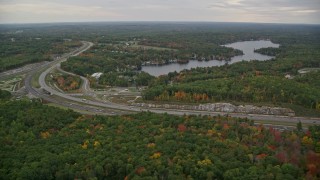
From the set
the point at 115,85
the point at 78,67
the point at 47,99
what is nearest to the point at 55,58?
the point at 78,67

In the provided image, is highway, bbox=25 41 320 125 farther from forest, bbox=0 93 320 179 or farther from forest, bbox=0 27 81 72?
forest, bbox=0 27 81 72

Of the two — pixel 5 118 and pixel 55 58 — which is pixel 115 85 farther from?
pixel 55 58

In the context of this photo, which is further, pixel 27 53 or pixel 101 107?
pixel 27 53

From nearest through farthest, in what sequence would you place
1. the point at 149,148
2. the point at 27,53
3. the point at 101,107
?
the point at 149,148 → the point at 101,107 → the point at 27,53

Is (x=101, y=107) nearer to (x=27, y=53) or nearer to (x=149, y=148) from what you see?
(x=149, y=148)

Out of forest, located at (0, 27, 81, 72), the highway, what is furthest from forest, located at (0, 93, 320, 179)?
forest, located at (0, 27, 81, 72)

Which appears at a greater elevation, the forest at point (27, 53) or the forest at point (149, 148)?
the forest at point (27, 53)

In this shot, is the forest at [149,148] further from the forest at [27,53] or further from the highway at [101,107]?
the forest at [27,53]

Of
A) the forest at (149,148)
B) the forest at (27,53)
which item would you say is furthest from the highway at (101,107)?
the forest at (27,53)

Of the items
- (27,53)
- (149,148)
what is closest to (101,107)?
(149,148)
